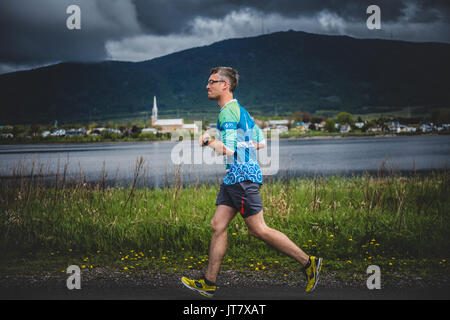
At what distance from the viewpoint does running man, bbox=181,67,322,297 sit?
355cm

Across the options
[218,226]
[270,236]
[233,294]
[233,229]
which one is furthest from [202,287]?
[233,229]

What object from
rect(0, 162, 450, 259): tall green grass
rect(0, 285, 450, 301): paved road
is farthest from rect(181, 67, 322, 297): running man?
rect(0, 162, 450, 259): tall green grass

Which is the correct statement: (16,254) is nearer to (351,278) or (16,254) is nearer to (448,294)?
(351,278)

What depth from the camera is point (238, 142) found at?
3.61 meters

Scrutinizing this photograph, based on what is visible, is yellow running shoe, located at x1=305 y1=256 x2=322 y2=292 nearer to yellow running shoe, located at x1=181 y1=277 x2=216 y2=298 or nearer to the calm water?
yellow running shoe, located at x1=181 y1=277 x2=216 y2=298

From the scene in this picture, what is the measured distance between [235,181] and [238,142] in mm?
379

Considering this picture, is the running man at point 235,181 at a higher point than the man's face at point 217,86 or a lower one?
lower

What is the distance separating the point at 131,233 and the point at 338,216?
344 centimetres

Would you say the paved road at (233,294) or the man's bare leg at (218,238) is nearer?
the paved road at (233,294)

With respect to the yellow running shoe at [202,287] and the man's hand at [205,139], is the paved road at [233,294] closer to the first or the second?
the yellow running shoe at [202,287]

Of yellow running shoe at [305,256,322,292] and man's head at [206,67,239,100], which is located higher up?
man's head at [206,67,239,100]

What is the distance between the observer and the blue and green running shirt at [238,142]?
3.52m

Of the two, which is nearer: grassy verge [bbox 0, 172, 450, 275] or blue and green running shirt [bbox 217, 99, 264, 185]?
blue and green running shirt [bbox 217, 99, 264, 185]

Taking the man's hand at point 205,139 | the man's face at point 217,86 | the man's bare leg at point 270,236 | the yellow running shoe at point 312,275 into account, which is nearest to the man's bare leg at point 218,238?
the man's bare leg at point 270,236
